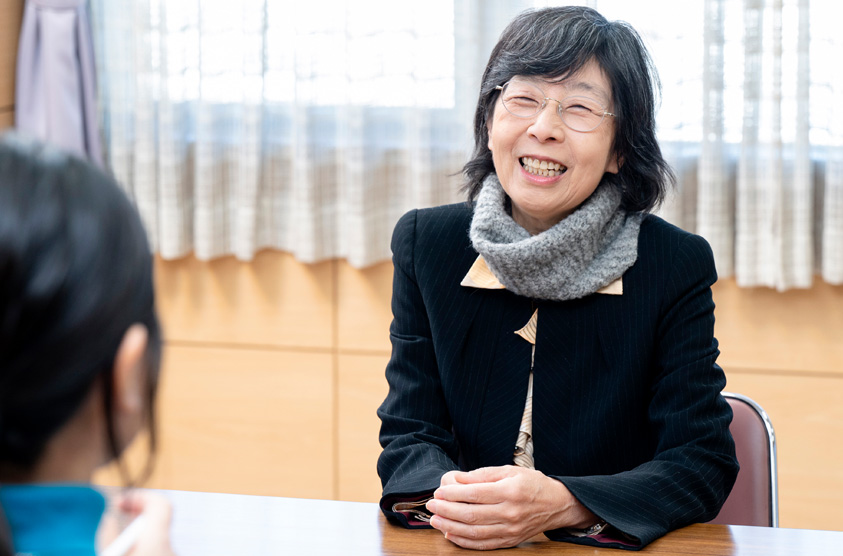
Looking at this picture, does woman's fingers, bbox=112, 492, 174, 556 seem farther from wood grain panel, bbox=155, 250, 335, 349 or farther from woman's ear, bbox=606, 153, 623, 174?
wood grain panel, bbox=155, 250, 335, 349

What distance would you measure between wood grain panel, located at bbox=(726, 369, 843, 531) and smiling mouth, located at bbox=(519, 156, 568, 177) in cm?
123

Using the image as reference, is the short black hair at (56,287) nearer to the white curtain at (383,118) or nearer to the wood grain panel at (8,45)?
the white curtain at (383,118)

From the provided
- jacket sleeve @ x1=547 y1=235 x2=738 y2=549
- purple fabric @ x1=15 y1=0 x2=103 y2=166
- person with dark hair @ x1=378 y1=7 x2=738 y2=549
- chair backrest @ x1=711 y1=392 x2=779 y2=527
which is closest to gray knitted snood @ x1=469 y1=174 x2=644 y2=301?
person with dark hair @ x1=378 y1=7 x2=738 y2=549

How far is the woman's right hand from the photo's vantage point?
84cm

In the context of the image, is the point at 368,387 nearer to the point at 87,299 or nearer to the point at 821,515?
the point at 821,515

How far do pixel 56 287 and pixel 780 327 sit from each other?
2275 millimetres

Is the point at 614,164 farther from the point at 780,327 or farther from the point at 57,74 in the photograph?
the point at 57,74

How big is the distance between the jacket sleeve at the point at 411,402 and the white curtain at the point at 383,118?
36.8 inches

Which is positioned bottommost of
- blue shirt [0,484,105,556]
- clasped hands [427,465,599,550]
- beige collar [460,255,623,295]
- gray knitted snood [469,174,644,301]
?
clasped hands [427,465,599,550]

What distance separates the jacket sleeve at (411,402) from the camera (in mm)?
1418

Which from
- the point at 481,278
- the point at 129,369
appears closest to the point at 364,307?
the point at 481,278

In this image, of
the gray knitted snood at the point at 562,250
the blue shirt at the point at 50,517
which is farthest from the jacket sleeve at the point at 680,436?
the blue shirt at the point at 50,517

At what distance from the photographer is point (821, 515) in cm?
250

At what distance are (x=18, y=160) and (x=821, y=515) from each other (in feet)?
8.19
